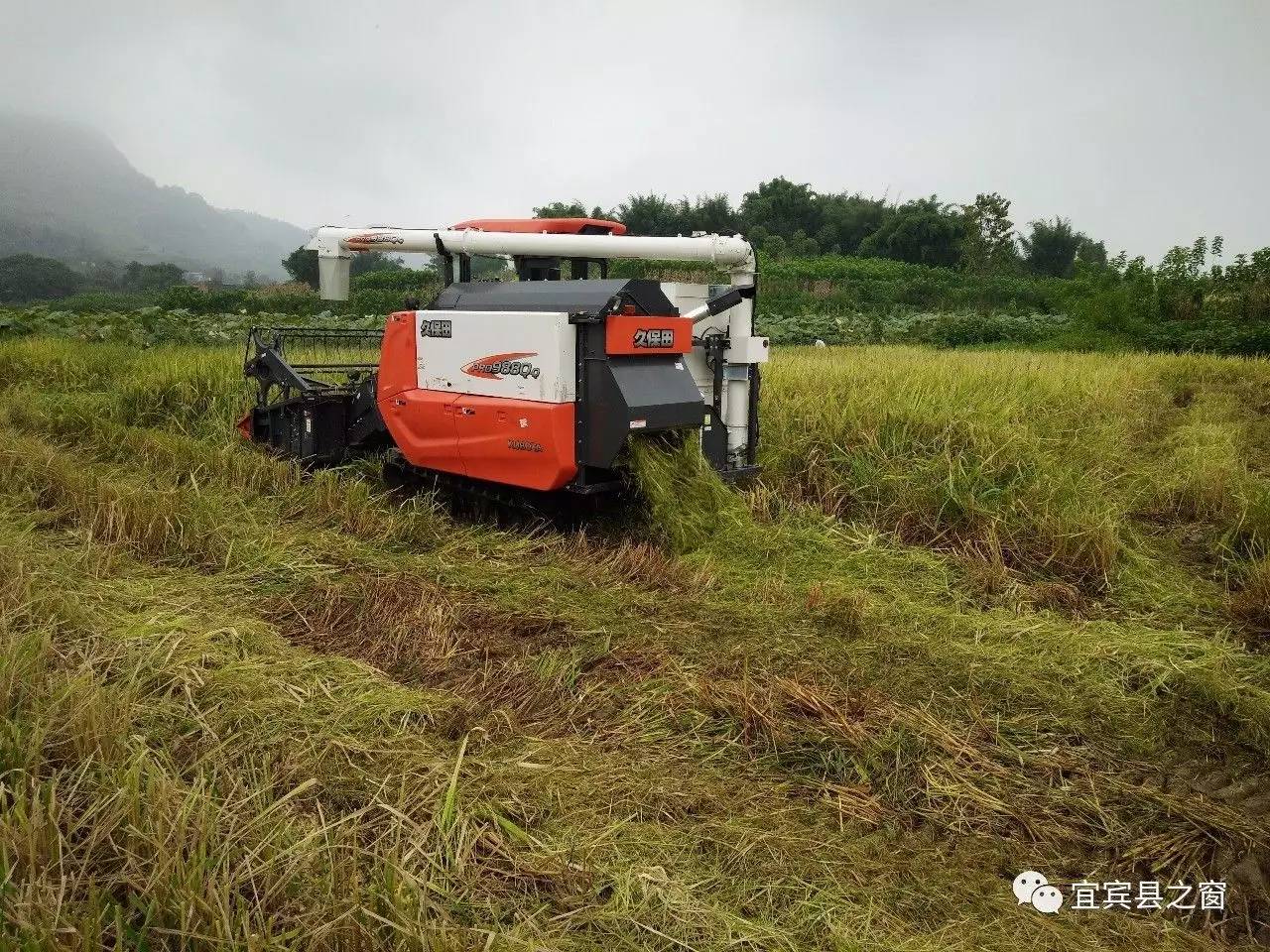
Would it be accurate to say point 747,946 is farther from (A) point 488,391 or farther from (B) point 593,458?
(A) point 488,391

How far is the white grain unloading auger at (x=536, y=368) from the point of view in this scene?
539cm

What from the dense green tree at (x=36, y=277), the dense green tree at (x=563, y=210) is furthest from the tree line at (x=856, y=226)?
the dense green tree at (x=36, y=277)

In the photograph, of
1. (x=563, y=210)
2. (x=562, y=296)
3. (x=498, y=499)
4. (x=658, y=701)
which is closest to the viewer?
(x=658, y=701)

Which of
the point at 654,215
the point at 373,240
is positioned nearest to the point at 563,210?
the point at 654,215

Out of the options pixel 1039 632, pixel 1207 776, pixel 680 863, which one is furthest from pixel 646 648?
pixel 1207 776

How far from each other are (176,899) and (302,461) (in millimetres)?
5464

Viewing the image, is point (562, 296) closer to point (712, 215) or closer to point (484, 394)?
point (484, 394)

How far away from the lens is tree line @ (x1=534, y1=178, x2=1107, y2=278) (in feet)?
110

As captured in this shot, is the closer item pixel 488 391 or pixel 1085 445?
pixel 488 391

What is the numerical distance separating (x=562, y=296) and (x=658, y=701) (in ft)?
9.40

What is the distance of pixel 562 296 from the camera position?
568 cm

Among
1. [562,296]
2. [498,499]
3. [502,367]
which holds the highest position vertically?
[562,296]

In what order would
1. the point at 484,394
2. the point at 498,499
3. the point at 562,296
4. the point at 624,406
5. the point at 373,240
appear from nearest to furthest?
the point at 624,406 → the point at 562,296 → the point at 484,394 → the point at 498,499 → the point at 373,240

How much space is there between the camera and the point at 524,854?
8.32ft
